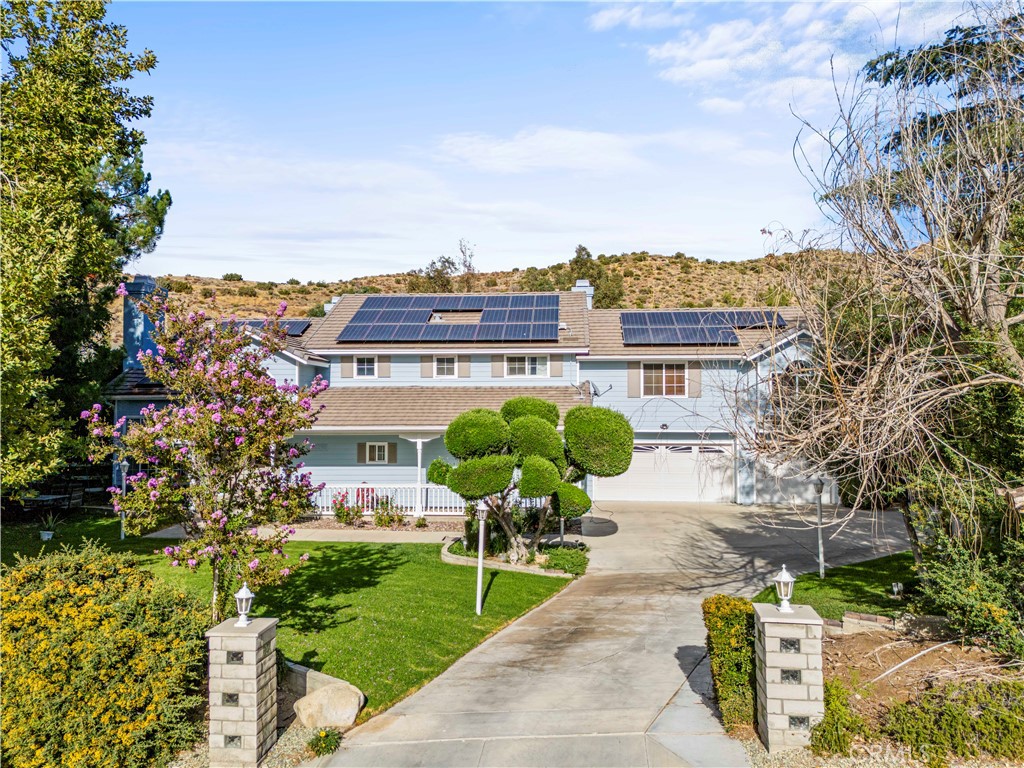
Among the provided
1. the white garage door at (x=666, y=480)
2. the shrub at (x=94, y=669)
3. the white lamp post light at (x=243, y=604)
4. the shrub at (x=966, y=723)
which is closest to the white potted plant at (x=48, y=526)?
the shrub at (x=94, y=669)


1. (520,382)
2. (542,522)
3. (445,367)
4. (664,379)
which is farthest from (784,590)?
(445,367)

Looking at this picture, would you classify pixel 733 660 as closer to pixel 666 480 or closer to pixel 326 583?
pixel 326 583

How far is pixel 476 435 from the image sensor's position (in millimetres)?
14742

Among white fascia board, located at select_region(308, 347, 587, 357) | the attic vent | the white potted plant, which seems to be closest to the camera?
the white potted plant

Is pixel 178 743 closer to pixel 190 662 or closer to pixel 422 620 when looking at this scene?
pixel 190 662

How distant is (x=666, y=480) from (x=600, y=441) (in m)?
11.9

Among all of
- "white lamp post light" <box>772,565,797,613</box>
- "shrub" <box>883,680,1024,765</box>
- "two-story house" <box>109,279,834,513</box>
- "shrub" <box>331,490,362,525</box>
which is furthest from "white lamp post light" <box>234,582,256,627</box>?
"two-story house" <box>109,279,834,513</box>

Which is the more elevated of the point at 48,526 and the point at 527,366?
the point at 527,366

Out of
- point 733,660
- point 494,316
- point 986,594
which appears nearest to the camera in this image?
point 733,660

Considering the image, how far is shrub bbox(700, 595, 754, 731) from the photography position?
7420mm

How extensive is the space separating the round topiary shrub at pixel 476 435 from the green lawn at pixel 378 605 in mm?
2761

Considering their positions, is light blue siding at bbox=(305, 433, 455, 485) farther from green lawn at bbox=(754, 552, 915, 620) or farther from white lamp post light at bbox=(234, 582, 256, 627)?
white lamp post light at bbox=(234, 582, 256, 627)

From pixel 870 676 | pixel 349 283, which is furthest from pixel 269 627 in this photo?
pixel 349 283

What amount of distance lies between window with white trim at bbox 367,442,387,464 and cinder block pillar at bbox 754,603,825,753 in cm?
1840
